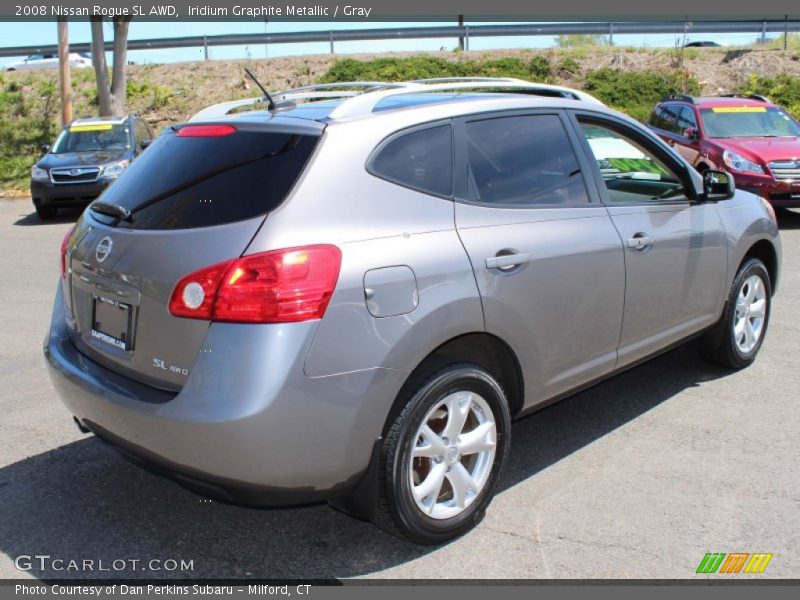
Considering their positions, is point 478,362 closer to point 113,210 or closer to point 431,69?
point 113,210

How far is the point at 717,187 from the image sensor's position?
5016 mm

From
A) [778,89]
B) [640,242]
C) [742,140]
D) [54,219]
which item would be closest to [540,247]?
[640,242]

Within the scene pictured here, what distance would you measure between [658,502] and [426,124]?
200cm

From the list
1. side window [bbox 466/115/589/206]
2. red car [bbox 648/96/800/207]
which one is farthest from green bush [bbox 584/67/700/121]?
side window [bbox 466/115/589/206]

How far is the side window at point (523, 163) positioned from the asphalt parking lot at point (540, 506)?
4.51 ft

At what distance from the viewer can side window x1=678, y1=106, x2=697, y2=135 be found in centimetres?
1305

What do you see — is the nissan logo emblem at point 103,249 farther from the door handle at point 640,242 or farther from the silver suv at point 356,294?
the door handle at point 640,242

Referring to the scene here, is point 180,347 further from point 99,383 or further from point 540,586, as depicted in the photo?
point 540,586

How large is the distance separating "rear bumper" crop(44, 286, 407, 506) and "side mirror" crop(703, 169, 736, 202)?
2710mm

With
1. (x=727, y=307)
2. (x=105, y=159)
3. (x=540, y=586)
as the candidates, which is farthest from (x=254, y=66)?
(x=540, y=586)

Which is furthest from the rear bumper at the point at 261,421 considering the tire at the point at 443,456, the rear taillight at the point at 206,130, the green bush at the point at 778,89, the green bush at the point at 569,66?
the green bush at the point at 569,66

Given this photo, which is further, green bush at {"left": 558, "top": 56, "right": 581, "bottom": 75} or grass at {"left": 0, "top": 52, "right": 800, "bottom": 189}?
green bush at {"left": 558, "top": 56, "right": 581, "bottom": 75}

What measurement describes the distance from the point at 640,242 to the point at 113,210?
257 cm

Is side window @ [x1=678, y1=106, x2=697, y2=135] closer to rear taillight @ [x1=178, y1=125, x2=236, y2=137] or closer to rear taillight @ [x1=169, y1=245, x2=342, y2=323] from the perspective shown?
rear taillight @ [x1=178, y1=125, x2=236, y2=137]
